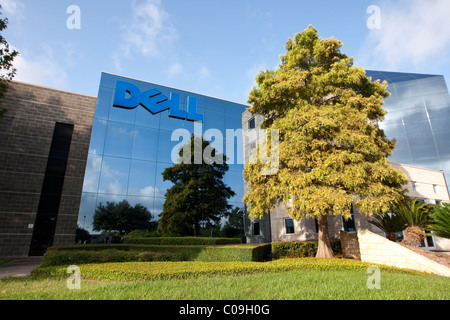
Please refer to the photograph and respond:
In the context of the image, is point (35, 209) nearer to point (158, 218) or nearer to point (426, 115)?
point (158, 218)

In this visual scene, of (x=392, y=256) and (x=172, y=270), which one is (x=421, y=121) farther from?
A: (x=172, y=270)

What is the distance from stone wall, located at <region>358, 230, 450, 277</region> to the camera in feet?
28.0

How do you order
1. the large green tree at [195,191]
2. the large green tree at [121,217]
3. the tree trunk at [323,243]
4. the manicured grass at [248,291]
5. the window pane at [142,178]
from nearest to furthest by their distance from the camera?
the manicured grass at [248,291]
the tree trunk at [323,243]
the large green tree at [121,217]
the large green tree at [195,191]
the window pane at [142,178]

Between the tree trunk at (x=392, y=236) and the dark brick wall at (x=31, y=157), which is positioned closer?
the tree trunk at (x=392, y=236)

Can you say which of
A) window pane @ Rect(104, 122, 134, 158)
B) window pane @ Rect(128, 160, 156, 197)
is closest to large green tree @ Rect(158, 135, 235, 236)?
window pane @ Rect(128, 160, 156, 197)

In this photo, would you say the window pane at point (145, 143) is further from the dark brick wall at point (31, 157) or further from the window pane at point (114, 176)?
the dark brick wall at point (31, 157)

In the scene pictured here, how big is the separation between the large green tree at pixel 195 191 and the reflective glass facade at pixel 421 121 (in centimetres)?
2782

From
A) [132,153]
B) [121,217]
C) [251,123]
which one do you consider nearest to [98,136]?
[132,153]

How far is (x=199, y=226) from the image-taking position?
65.9 ft

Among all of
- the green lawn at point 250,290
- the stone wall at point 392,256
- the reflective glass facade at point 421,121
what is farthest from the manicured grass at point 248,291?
the reflective glass facade at point 421,121

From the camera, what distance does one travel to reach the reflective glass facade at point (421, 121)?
31500 mm

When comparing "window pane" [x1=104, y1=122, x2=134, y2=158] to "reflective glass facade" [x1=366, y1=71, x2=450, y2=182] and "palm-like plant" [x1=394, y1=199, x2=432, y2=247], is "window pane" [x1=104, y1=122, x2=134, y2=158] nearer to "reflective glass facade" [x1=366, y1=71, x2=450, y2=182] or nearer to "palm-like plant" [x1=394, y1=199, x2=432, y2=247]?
"palm-like plant" [x1=394, y1=199, x2=432, y2=247]
